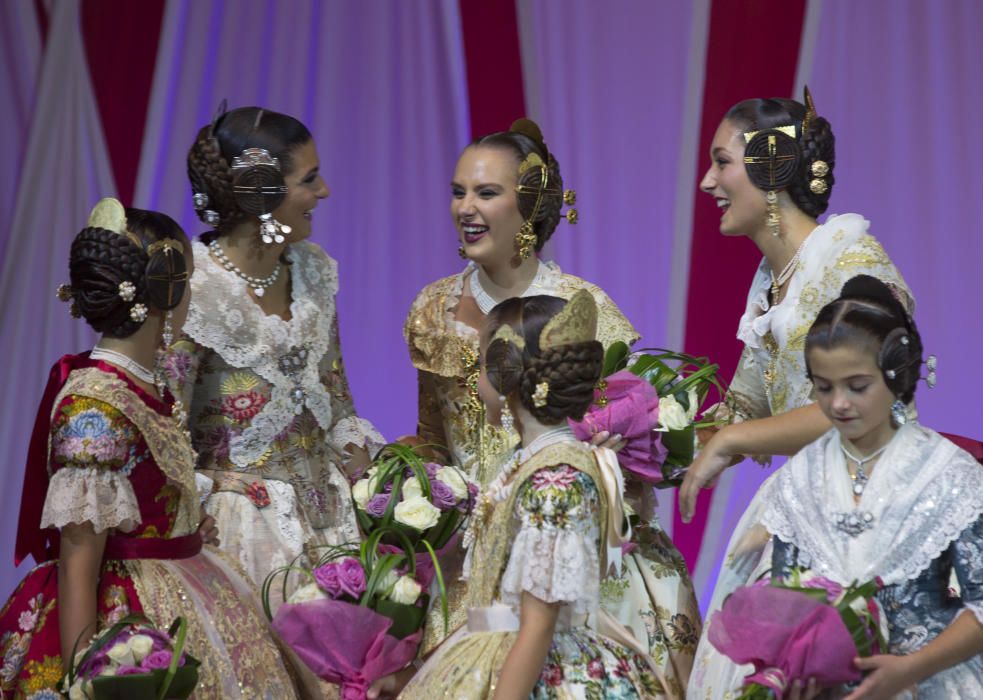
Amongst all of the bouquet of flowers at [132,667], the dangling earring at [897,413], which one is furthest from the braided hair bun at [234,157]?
the dangling earring at [897,413]

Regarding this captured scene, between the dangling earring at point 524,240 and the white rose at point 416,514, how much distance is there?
0.84 m

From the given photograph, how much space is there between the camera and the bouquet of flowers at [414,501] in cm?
329

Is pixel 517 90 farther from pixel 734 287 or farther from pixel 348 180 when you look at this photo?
pixel 734 287

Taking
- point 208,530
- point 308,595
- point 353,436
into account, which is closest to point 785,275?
point 353,436

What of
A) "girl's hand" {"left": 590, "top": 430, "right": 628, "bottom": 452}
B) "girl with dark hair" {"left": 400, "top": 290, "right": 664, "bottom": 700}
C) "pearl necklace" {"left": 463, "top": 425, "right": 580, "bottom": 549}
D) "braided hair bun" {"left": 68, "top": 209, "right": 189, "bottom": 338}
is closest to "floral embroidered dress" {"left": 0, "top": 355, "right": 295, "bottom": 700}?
"braided hair bun" {"left": 68, "top": 209, "right": 189, "bottom": 338}

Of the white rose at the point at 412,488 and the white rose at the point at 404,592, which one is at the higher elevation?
the white rose at the point at 412,488

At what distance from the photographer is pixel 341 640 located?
10.1ft

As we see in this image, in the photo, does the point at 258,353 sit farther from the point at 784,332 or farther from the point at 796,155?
the point at 796,155

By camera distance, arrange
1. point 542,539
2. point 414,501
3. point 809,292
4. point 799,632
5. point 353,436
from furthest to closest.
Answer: point 353,436 < point 809,292 < point 414,501 < point 542,539 < point 799,632

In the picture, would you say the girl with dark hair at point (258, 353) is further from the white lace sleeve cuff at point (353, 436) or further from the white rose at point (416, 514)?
the white rose at point (416, 514)

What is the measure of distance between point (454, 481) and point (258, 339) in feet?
2.35

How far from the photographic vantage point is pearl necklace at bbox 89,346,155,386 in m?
3.21

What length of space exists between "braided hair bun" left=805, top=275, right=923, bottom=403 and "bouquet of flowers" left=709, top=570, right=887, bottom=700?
386mm

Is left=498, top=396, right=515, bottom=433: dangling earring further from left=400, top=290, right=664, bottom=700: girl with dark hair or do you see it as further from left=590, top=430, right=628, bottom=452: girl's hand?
left=590, top=430, right=628, bottom=452: girl's hand
